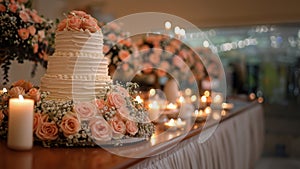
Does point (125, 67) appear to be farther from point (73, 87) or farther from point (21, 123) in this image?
point (21, 123)

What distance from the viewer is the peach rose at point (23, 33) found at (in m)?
1.92

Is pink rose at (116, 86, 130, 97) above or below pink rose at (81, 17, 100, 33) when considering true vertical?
below

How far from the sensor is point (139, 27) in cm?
426

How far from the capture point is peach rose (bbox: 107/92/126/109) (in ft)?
3.96

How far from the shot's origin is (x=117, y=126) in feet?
3.84

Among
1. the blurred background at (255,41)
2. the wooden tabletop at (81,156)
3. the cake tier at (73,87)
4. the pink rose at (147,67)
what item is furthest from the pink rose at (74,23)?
the blurred background at (255,41)

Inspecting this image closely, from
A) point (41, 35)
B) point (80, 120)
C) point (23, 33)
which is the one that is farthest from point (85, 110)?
point (41, 35)

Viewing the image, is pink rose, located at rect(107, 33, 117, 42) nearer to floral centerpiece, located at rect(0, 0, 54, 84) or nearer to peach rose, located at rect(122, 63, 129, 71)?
peach rose, located at rect(122, 63, 129, 71)

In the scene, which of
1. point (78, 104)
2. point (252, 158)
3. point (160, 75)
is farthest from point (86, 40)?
point (252, 158)

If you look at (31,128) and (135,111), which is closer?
(31,128)

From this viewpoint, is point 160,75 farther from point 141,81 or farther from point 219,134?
point 219,134

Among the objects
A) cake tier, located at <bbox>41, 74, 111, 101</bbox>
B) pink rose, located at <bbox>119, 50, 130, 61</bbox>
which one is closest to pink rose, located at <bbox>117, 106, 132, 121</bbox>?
cake tier, located at <bbox>41, 74, 111, 101</bbox>

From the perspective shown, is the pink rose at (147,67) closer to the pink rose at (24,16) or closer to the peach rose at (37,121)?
→ the pink rose at (24,16)

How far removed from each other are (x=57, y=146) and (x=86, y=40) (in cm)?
38
